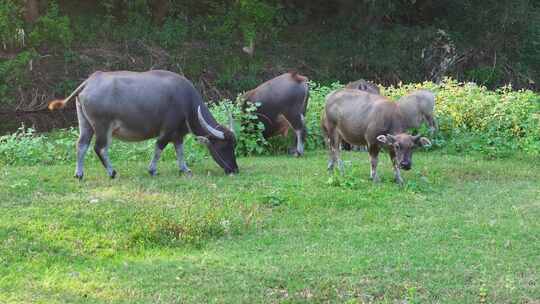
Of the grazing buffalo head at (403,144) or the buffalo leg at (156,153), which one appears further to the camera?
the buffalo leg at (156,153)

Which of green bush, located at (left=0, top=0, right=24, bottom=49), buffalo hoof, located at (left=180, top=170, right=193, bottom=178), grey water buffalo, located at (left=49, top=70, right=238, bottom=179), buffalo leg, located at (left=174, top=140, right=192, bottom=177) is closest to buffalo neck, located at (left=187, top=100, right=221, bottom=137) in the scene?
grey water buffalo, located at (left=49, top=70, right=238, bottom=179)

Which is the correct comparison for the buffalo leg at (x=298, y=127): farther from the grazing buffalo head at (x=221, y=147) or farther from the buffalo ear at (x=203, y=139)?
the buffalo ear at (x=203, y=139)

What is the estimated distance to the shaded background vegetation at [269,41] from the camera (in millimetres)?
24969

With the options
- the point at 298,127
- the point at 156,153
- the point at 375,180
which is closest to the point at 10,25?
the point at 298,127

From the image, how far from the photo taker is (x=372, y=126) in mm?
10391

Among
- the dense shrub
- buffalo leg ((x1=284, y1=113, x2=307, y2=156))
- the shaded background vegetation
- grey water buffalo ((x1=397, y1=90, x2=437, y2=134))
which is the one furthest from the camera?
the shaded background vegetation

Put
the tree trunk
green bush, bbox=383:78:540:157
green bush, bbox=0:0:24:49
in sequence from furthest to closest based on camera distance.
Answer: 1. the tree trunk
2. green bush, bbox=0:0:24:49
3. green bush, bbox=383:78:540:157

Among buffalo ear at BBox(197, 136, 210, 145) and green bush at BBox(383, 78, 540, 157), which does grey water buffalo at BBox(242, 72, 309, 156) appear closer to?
green bush at BBox(383, 78, 540, 157)

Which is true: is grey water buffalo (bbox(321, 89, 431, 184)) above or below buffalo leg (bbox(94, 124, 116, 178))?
above

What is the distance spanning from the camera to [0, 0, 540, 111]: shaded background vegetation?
25.0m

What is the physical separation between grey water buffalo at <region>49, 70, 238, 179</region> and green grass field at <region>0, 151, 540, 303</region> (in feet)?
1.30

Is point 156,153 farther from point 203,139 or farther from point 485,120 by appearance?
point 485,120

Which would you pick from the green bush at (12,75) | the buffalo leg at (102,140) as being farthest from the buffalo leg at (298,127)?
the green bush at (12,75)

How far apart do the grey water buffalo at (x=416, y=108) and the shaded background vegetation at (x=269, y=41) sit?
13169 millimetres
